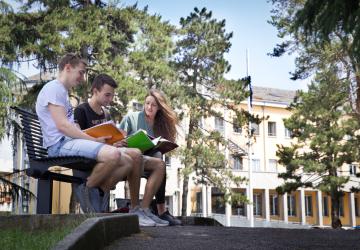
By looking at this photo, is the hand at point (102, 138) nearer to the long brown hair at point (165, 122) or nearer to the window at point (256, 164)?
the long brown hair at point (165, 122)

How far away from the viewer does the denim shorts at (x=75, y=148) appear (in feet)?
17.0

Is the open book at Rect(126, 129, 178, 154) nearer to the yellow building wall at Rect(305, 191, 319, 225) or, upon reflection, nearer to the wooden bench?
the wooden bench

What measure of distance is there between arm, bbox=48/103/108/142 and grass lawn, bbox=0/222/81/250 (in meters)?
1.31

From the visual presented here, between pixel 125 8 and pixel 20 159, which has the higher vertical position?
pixel 125 8

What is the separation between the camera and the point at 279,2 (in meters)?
26.5

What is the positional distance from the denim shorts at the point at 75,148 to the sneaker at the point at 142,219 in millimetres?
849

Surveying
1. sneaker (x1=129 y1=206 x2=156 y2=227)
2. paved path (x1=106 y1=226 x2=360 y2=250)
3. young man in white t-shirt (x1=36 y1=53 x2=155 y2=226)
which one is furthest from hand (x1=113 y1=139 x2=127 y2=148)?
paved path (x1=106 y1=226 x2=360 y2=250)

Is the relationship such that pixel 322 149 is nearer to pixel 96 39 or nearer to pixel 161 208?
pixel 96 39

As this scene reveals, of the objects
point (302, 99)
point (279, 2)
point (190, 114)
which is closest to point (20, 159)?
point (190, 114)

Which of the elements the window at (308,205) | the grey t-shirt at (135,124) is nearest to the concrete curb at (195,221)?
the grey t-shirt at (135,124)

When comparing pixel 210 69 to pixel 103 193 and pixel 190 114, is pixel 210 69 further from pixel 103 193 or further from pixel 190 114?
pixel 103 193

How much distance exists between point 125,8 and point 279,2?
25.3 ft

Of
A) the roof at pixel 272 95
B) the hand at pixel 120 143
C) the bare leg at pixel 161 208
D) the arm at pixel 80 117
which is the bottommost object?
the bare leg at pixel 161 208

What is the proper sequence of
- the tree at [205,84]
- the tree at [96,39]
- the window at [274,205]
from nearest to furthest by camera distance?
1. the tree at [96,39]
2. the tree at [205,84]
3. the window at [274,205]
